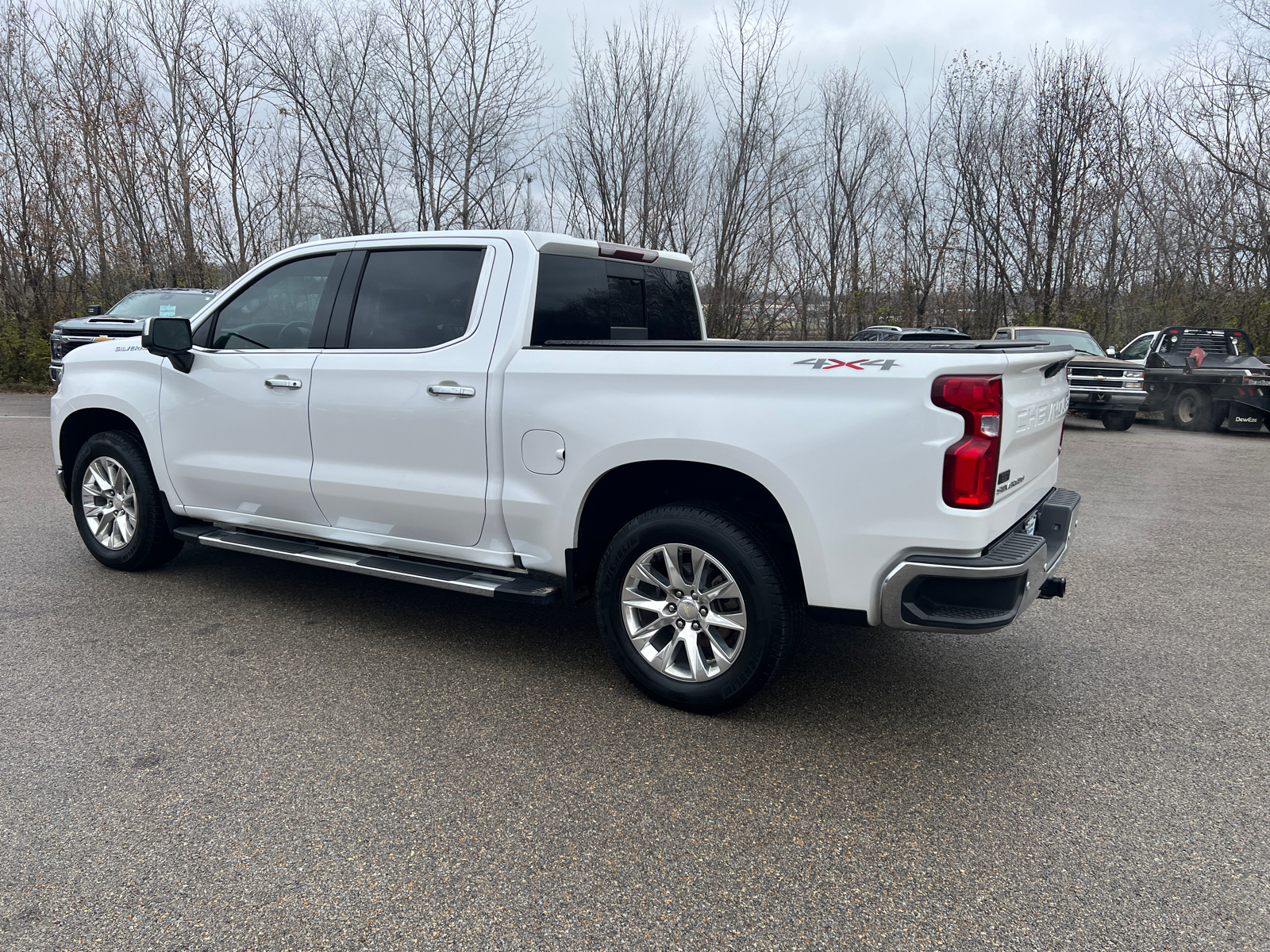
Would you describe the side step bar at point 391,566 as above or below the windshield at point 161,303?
below

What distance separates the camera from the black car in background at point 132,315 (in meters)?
14.2

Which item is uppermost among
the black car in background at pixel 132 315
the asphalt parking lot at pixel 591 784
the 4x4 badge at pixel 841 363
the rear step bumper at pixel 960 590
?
the black car in background at pixel 132 315

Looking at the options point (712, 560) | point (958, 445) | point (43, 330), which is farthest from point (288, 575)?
point (43, 330)

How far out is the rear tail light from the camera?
3.06 metres

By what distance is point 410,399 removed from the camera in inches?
166

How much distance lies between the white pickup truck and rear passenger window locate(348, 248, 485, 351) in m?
0.01

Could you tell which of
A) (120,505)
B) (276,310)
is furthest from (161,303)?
(276,310)

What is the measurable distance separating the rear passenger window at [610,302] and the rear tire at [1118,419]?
1284 centimetres

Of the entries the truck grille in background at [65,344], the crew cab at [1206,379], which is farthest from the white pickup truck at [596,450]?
the crew cab at [1206,379]

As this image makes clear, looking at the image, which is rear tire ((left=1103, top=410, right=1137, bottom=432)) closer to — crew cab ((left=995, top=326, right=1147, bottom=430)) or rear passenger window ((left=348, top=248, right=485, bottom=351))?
crew cab ((left=995, top=326, right=1147, bottom=430))

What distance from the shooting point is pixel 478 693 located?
392cm

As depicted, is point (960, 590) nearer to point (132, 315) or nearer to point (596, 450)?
point (596, 450)

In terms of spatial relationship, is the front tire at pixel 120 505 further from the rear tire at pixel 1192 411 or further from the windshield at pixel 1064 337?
the rear tire at pixel 1192 411

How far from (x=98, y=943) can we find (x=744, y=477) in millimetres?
2538
